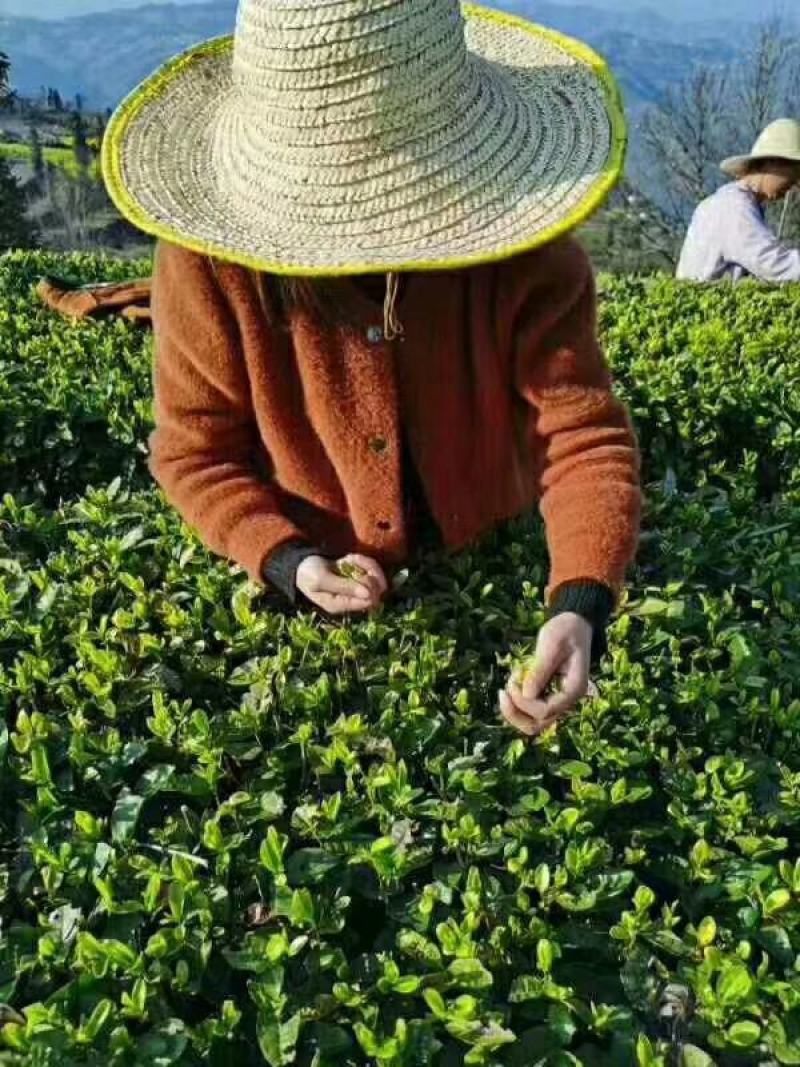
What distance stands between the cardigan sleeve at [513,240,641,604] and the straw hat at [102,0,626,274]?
224 millimetres

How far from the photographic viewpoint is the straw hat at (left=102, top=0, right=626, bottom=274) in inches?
63.5

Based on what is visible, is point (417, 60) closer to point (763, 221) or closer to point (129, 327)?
point (129, 327)

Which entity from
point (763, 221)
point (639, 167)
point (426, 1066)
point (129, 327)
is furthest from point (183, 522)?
point (639, 167)

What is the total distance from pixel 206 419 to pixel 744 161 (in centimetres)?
562

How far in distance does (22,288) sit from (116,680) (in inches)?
145

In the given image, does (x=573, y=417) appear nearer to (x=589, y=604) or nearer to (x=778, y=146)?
(x=589, y=604)

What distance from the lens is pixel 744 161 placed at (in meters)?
6.85

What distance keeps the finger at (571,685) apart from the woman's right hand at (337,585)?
41 cm

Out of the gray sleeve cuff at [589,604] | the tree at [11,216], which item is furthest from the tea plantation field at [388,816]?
the tree at [11,216]

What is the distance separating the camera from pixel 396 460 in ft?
7.09

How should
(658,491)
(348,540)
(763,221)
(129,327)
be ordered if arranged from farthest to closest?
1. (763,221)
2. (129,327)
3. (658,491)
4. (348,540)

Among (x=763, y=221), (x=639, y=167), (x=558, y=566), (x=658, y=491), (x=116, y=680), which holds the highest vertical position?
(x=558, y=566)

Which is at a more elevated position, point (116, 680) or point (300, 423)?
point (300, 423)

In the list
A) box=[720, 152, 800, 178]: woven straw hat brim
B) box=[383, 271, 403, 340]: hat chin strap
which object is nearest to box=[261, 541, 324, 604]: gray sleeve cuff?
box=[383, 271, 403, 340]: hat chin strap
